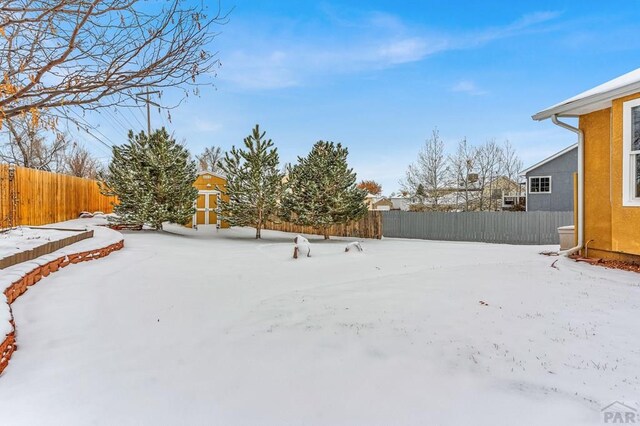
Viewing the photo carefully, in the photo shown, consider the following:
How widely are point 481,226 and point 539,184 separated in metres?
7.16

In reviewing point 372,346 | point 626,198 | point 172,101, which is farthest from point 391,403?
point 626,198

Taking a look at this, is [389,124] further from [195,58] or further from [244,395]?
[244,395]

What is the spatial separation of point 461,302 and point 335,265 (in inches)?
142

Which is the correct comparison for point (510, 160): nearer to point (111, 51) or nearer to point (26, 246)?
point (111, 51)

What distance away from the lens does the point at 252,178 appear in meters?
14.8

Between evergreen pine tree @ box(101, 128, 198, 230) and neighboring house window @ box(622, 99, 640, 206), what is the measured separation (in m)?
13.7

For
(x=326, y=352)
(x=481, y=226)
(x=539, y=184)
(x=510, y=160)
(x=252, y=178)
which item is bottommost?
(x=326, y=352)

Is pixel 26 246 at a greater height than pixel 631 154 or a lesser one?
lesser

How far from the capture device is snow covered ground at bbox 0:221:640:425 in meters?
2.25

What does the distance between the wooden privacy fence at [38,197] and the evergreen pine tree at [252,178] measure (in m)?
5.97

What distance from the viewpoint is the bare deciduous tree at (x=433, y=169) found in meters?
24.2

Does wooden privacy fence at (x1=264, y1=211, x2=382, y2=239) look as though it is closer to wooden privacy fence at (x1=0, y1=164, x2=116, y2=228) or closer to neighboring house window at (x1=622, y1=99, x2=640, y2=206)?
wooden privacy fence at (x1=0, y1=164, x2=116, y2=228)

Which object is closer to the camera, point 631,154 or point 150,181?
point 631,154

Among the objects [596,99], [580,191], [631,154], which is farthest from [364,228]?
[631,154]
